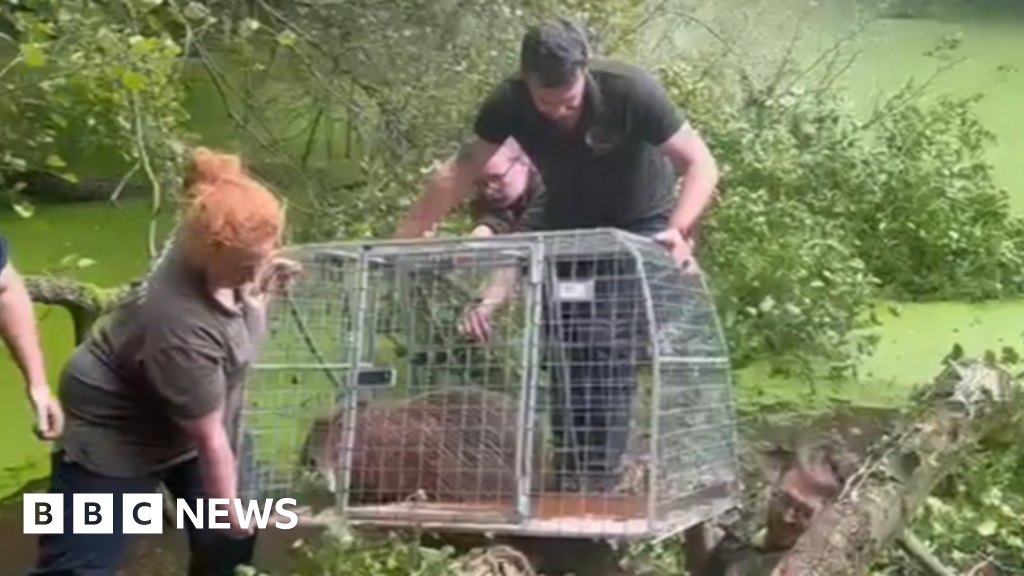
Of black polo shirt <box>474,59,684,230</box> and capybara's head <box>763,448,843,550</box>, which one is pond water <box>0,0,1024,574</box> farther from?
capybara's head <box>763,448,843,550</box>

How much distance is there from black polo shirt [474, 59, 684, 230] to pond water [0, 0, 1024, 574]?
3.62 ft

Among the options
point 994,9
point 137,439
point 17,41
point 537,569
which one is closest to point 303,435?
point 537,569

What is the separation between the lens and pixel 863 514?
8.14 feet

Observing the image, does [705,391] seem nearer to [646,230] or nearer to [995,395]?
[646,230]

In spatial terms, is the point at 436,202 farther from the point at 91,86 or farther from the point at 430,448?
the point at 91,86

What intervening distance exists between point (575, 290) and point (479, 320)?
0.17 m

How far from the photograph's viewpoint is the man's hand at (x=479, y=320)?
2.82 meters

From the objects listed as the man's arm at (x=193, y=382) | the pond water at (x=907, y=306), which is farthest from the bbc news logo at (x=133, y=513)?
the pond water at (x=907, y=306)

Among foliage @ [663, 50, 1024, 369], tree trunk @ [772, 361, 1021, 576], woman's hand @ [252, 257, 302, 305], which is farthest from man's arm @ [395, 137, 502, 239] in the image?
foliage @ [663, 50, 1024, 369]

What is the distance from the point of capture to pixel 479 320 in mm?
2832

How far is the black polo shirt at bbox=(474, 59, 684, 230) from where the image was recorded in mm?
2861

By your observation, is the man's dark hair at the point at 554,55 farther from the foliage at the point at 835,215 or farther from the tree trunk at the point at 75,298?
the foliage at the point at 835,215

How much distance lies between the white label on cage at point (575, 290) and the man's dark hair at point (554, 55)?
311 millimetres

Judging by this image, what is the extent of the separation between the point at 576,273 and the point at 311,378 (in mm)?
513
